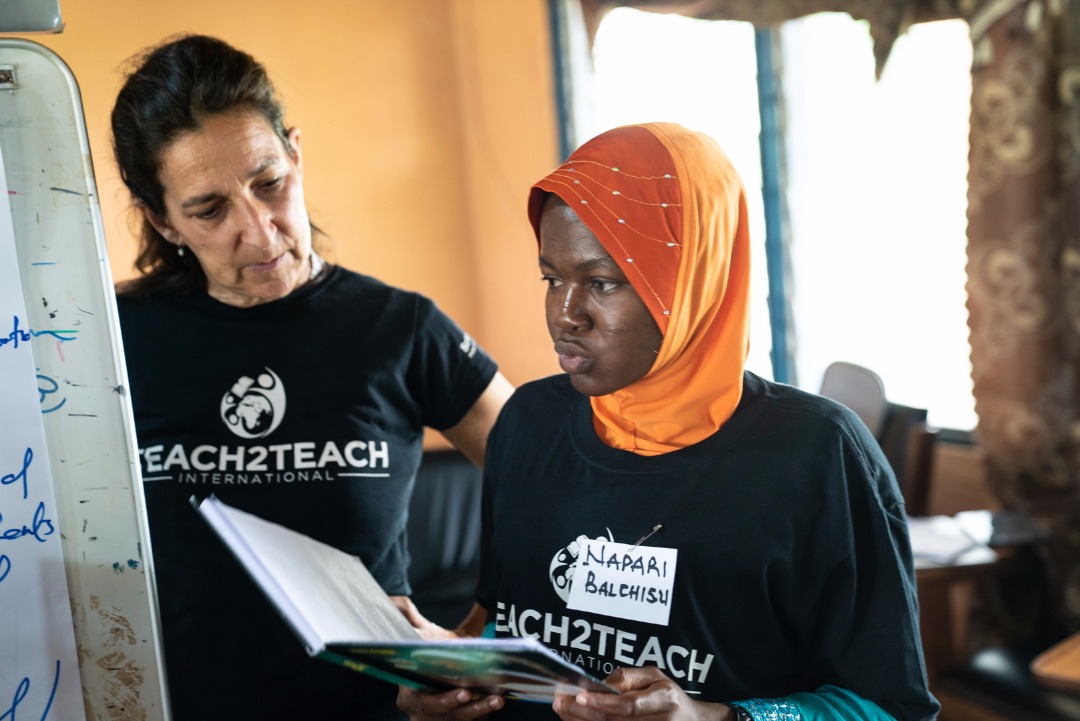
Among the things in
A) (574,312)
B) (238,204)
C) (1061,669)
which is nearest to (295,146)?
(238,204)

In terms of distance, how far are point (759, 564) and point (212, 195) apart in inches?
32.8

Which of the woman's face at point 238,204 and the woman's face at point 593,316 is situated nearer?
the woman's face at point 593,316

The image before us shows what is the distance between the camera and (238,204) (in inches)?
49.8

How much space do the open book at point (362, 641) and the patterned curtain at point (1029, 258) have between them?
1850mm

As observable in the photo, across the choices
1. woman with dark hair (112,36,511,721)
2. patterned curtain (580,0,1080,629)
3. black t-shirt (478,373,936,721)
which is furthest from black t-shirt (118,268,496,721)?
patterned curtain (580,0,1080,629)

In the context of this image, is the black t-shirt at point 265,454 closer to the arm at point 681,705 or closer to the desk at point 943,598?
the arm at point 681,705

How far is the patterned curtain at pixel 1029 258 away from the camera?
2.20 meters

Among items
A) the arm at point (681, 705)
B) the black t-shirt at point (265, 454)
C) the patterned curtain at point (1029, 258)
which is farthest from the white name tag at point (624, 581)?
the patterned curtain at point (1029, 258)

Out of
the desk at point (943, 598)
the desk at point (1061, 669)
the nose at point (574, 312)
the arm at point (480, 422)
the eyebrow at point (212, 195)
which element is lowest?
the desk at point (943, 598)

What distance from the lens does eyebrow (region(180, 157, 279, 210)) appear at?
1.26 metres

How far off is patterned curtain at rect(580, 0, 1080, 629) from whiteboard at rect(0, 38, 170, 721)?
6.80 feet

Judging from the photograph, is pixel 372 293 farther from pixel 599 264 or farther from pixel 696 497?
pixel 696 497

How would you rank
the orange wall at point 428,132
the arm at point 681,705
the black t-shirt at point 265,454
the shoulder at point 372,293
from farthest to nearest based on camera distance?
the orange wall at point 428,132 → the shoulder at point 372,293 → the black t-shirt at point 265,454 → the arm at point 681,705

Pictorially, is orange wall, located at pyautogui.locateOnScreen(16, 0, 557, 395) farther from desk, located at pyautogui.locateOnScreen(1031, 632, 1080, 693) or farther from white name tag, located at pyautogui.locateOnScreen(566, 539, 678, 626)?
white name tag, located at pyautogui.locateOnScreen(566, 539, 678, 626)
